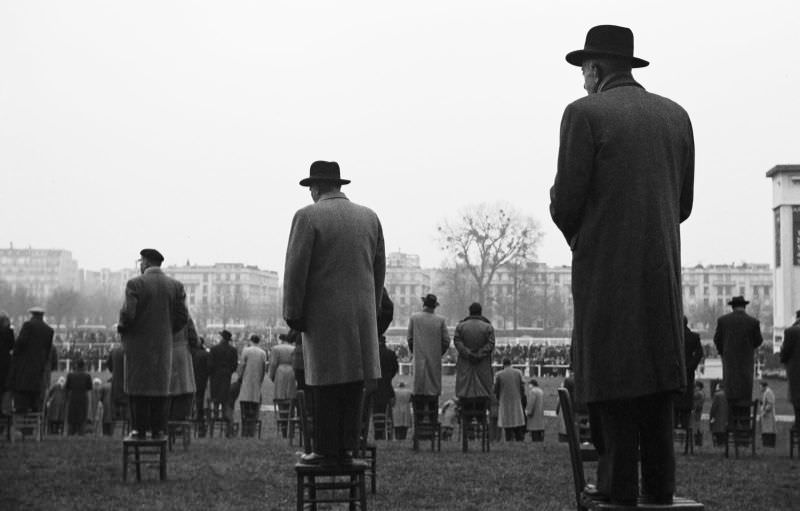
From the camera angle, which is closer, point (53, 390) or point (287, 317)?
point (287, 317)

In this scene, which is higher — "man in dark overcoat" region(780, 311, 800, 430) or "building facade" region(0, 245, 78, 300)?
"building facade" region(0, 245, 78, 300)

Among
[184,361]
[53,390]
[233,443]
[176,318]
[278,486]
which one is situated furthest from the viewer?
[53,390]

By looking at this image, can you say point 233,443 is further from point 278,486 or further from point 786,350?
point 786,350

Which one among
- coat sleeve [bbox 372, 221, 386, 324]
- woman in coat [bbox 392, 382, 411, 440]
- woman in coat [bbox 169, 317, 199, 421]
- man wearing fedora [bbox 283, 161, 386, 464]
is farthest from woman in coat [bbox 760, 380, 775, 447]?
man wearing fedora [bbox 283, 161, 386, 464]

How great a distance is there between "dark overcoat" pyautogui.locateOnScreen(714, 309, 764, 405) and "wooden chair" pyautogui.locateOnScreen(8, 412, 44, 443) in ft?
30.9

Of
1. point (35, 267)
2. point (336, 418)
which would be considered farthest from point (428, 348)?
point (35, 267)

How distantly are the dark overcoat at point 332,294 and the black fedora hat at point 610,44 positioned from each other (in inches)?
116

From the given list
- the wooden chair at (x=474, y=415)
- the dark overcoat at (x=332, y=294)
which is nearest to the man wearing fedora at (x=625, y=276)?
the dark overcoat at (x=332, y=294)

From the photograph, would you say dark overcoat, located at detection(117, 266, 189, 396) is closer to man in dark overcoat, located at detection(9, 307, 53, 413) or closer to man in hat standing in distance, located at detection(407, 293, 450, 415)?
man in hat standing in distance, located at detection(407, 293, 450, 415)

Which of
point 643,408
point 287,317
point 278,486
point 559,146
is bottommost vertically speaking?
point 278,486

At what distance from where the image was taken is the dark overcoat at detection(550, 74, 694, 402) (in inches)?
178

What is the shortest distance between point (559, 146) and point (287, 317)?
3.09 meters

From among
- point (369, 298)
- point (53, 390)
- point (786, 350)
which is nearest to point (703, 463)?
point (786, 350)

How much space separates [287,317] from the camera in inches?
290
